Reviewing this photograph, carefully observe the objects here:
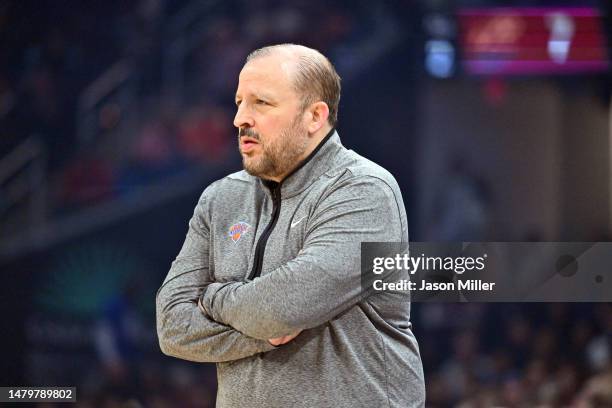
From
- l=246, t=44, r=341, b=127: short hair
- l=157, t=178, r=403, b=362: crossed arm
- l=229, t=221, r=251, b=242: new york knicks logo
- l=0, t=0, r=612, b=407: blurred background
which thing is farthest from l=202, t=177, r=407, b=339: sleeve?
l=0, t=0, r=612, b=407: blurred background

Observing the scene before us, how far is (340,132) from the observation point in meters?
4.35

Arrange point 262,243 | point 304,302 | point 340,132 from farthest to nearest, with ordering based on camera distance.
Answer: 1. point 340,132
2. point 262,243
3. point 304,302

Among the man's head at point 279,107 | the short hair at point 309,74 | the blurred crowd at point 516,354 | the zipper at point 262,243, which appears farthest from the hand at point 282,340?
the blurred crowd at point 516,354

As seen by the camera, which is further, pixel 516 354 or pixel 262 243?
pixel 516 354

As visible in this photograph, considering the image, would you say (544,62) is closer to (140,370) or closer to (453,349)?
(453,349)

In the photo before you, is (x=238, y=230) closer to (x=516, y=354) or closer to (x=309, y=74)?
(x=309, y=74)

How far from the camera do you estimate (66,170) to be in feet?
14.8

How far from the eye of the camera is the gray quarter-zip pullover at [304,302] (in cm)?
167

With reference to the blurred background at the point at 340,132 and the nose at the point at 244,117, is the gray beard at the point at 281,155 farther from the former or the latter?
the blurred background at the point at 340,132

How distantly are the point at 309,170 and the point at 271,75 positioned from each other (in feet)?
0.73

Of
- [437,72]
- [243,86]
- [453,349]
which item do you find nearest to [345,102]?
[437,72]

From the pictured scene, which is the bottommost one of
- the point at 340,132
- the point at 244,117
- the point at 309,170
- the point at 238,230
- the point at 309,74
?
the point at 238,230

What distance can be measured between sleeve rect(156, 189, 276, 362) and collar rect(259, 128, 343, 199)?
206 mm

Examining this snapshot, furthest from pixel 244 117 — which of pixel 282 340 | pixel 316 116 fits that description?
pixel 282 340
